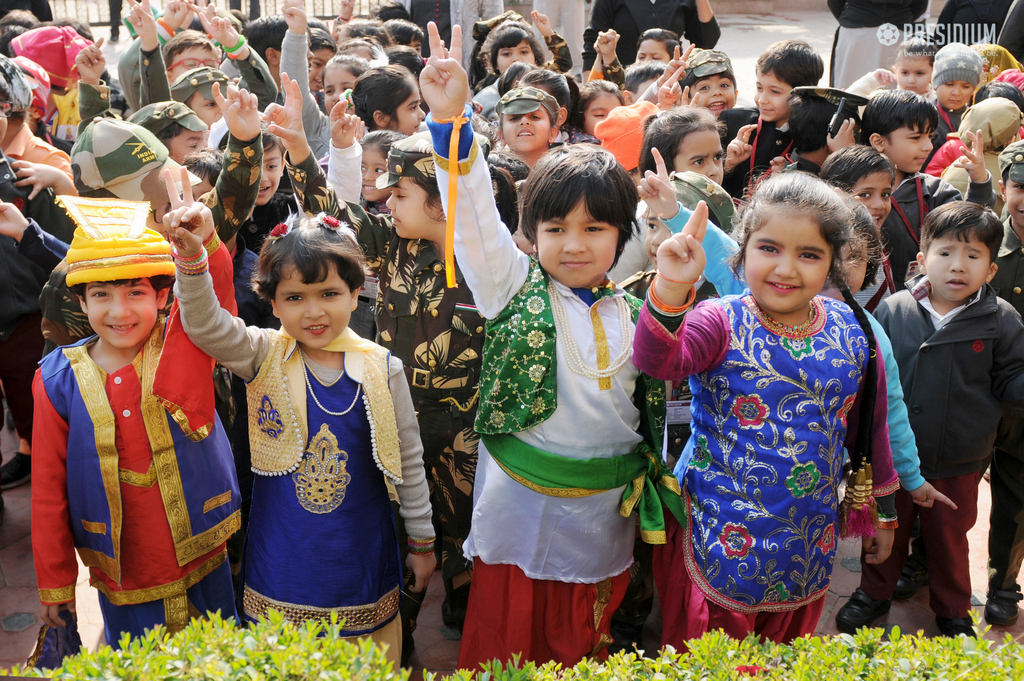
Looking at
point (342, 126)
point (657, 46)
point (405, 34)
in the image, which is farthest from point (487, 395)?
→ point (405, 34)

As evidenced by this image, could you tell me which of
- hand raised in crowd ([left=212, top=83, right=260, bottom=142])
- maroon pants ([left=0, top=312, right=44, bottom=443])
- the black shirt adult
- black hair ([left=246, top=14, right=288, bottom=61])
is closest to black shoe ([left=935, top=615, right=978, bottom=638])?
hand raised in crowd ([left=212, top=83, right=260, bottom=142])

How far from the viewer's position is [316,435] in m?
2.48

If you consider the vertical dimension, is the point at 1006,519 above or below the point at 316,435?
below

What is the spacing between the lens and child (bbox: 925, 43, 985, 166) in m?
6.02

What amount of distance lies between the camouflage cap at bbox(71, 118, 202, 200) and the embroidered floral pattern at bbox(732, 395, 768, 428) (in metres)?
2.10

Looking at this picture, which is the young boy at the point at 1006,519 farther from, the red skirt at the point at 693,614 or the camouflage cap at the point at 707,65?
the camouflage cap at the point at 707,65

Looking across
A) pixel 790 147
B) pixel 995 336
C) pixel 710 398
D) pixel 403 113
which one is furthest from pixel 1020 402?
pixel 403 113

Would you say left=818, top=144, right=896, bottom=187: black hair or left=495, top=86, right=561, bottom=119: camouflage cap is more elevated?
left=495, top=86, right=561, bottom=119: camouflage cap

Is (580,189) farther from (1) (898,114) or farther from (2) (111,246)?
(1) (898,114)

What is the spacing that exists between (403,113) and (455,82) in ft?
9.03

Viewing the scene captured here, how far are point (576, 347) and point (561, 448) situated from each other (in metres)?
0.29

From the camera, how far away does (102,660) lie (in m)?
1.55

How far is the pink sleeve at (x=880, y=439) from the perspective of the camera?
253 centimetres

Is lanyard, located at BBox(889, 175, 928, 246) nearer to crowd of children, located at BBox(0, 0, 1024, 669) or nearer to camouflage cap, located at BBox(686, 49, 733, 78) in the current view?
crowd of children, located at BBox(0, 0, 1024, 669)
